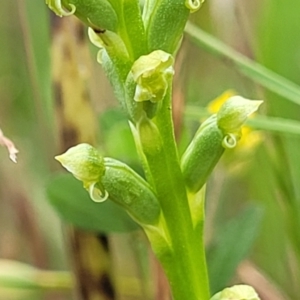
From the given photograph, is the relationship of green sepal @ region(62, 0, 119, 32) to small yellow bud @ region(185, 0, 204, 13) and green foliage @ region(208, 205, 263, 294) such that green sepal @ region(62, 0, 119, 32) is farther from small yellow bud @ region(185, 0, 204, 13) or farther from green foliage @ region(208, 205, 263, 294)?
green foliage @ region(208, 205, 263, 294)

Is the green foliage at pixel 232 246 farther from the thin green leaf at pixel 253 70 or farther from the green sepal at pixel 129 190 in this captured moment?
the green sepal at pixel 129 190

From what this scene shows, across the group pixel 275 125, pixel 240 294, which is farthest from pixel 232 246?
pixel 240 294

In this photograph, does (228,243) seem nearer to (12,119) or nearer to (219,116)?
(219,116)

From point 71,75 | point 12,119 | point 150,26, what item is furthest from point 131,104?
point 12,119

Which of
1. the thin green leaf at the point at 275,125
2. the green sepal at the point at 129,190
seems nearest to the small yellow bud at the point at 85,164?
the green sepal at the point at 129,190

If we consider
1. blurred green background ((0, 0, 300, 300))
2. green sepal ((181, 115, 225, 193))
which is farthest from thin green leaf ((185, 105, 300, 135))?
green sepal ((181, 115, 225, 193))
